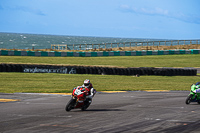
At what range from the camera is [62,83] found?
26328mm

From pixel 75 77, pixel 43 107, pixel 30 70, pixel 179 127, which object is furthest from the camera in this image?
pixel 30 70

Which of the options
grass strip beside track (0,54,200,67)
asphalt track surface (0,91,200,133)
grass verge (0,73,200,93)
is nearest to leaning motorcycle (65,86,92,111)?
asphalt track surface (0,91,200,133)

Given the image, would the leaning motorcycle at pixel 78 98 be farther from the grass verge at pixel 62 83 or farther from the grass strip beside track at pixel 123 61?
the grass strip beside track at pixel 123 61

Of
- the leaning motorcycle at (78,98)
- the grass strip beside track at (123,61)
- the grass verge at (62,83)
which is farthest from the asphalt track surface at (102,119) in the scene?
the grass strip beside track at (123,61)

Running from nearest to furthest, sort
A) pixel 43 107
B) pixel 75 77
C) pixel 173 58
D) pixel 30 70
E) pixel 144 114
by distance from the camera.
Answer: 1. pixel 144 114
2. pixel 43 107
3. pixel 75 77
4. pixel 30 70
5. pixel 173 58

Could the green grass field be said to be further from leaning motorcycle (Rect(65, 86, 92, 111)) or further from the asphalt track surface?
leaning motorcycle (Rect(65, 86, 92, 111))

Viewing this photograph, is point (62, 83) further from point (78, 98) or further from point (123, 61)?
point (123, 61)

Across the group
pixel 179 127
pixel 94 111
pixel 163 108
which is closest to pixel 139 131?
pixel 179 127

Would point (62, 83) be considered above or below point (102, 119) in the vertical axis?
below

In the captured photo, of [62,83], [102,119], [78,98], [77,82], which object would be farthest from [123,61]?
[102,119]

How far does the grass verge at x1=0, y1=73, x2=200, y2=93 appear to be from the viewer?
2303cm

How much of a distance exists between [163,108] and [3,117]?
6.58m

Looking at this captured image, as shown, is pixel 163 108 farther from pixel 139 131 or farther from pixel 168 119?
pixel 139 131

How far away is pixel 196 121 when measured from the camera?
37.9ft
